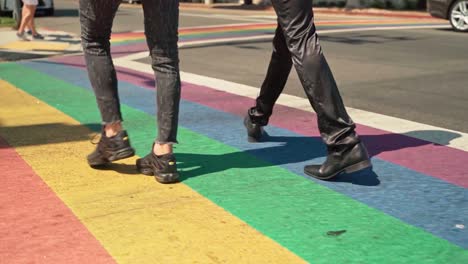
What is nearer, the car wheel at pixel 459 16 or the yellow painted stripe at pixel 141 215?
the yellow painted stripe at pixel 141 215

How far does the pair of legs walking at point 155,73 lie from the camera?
3.37 meters

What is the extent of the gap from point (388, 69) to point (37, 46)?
679 centimetres

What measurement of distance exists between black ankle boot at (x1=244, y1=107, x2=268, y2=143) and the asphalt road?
1.69m

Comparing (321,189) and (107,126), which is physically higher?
(107,126)

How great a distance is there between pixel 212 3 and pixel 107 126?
1515 inches

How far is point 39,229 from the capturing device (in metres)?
2.82

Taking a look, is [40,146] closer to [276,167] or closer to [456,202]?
[276,167]

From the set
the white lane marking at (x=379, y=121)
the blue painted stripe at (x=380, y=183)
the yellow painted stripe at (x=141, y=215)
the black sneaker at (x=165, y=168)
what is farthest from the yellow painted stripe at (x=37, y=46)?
the black sneaker at (x=165, y=168)

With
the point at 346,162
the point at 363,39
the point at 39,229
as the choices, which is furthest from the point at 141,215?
the point at 363,39

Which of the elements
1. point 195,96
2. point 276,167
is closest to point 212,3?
point 195,96

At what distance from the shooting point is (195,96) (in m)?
6.59

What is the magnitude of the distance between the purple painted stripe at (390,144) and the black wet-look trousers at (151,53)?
152 cm

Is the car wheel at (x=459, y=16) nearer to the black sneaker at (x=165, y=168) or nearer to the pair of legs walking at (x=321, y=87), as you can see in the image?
the pair of legs walking at (x=321, y=87)

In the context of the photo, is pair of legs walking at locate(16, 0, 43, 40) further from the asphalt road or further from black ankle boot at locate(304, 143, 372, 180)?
black ankle boot at locate(304, 143, 372, 180)
